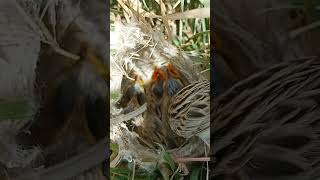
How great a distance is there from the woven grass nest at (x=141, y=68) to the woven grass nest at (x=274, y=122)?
0.17 m

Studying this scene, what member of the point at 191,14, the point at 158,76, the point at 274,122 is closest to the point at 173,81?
the point at 158,76

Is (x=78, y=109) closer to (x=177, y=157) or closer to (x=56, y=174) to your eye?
Result: (x=56, y=174)

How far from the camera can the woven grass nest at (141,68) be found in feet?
8.00

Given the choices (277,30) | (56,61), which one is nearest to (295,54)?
(277,30)

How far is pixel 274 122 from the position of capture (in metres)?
2.42

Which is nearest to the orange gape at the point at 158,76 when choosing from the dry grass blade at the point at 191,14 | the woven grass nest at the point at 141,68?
the woven grass nest at the point at 141,68

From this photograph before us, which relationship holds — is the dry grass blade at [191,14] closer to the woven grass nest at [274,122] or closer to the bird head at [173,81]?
the bird head at [173,81]

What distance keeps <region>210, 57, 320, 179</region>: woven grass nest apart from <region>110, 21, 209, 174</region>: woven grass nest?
17 cm

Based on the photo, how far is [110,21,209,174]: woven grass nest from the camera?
8.00 feet

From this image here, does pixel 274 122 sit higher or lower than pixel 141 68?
lower

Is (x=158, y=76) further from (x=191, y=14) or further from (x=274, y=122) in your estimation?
(x=274, y=122)

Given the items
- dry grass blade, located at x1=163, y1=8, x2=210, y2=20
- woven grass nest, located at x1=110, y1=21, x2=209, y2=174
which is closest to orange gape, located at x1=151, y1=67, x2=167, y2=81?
woven grass nest, located at x1=110, y1=21, x2=209, y2=174

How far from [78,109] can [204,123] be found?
23.6 inches

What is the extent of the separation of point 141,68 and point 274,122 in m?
0.68
